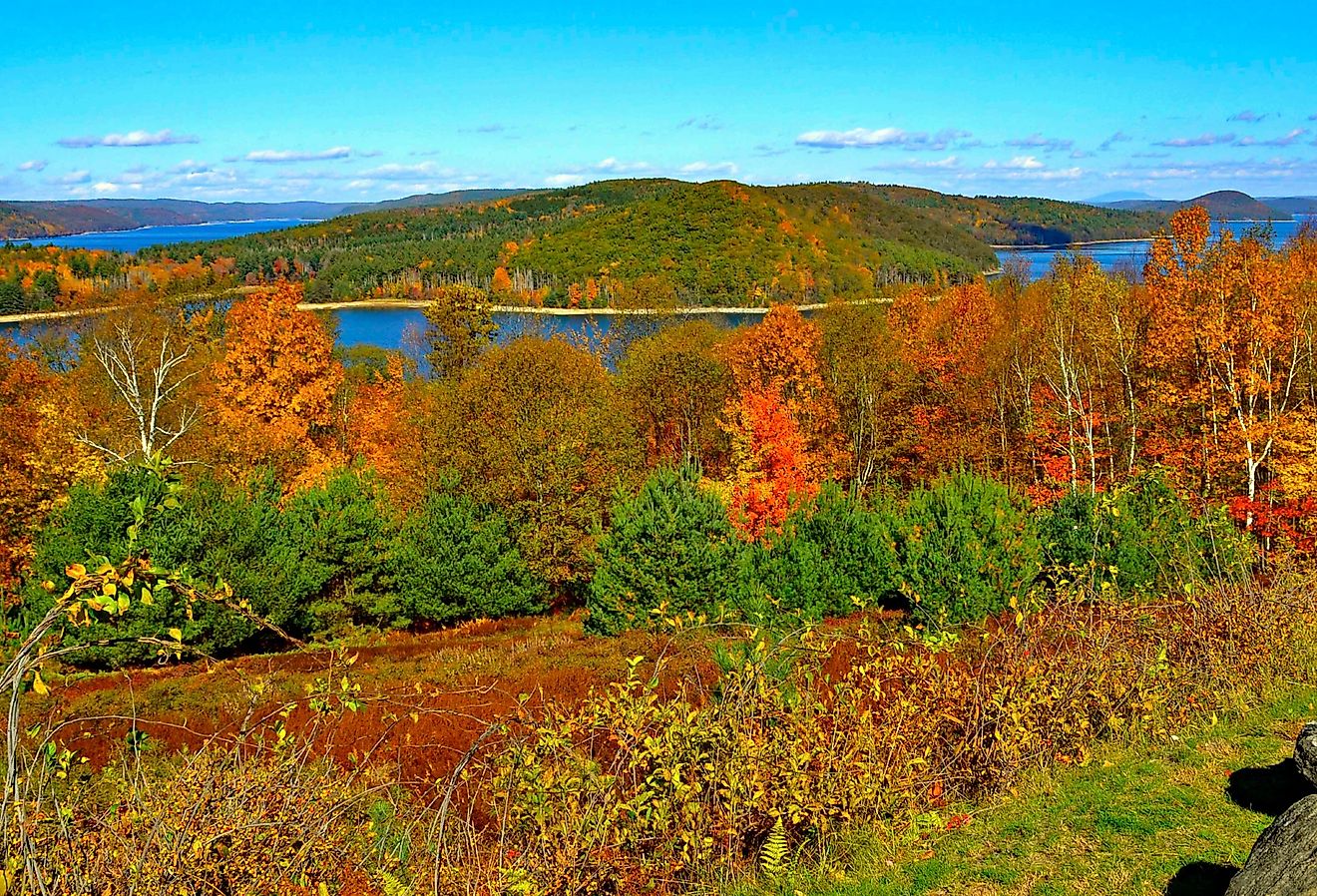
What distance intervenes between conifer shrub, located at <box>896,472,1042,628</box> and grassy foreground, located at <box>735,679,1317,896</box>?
473 inches

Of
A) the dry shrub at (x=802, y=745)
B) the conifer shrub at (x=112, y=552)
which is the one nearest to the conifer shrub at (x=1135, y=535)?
the dry shrub at (x=802, y=745)

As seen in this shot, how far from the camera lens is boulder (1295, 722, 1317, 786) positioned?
19.0 ft

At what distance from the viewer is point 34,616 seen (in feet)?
63.4

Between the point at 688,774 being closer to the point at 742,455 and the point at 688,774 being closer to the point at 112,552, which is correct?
the point at 112,552

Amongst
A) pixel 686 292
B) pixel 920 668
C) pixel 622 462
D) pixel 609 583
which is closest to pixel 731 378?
pixel 622 462

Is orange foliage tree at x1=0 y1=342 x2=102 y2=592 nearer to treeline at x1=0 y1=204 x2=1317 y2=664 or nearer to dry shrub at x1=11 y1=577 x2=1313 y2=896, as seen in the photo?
treeline at x1=0 y1=204 x2=1317 y2=664

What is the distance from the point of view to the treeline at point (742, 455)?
21.5 meters

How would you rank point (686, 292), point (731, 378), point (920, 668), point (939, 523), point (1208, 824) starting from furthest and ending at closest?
point (686, 292), point (731, 378), point (939, 523), point (920, 668), point (1208, 824)

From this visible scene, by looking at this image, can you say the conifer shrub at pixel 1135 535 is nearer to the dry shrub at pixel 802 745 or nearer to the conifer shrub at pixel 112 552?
the dry shrub at pixel 802 745

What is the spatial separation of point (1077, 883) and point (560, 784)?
3647 mm

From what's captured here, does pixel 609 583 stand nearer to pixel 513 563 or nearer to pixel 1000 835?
pixel 513 563

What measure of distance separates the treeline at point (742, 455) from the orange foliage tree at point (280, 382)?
0.43 ft

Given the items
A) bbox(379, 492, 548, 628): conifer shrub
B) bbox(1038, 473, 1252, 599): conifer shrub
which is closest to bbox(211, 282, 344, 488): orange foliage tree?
bbox(379, 492, 548, 628): conifer shrub

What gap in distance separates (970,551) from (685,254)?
13577 cm
